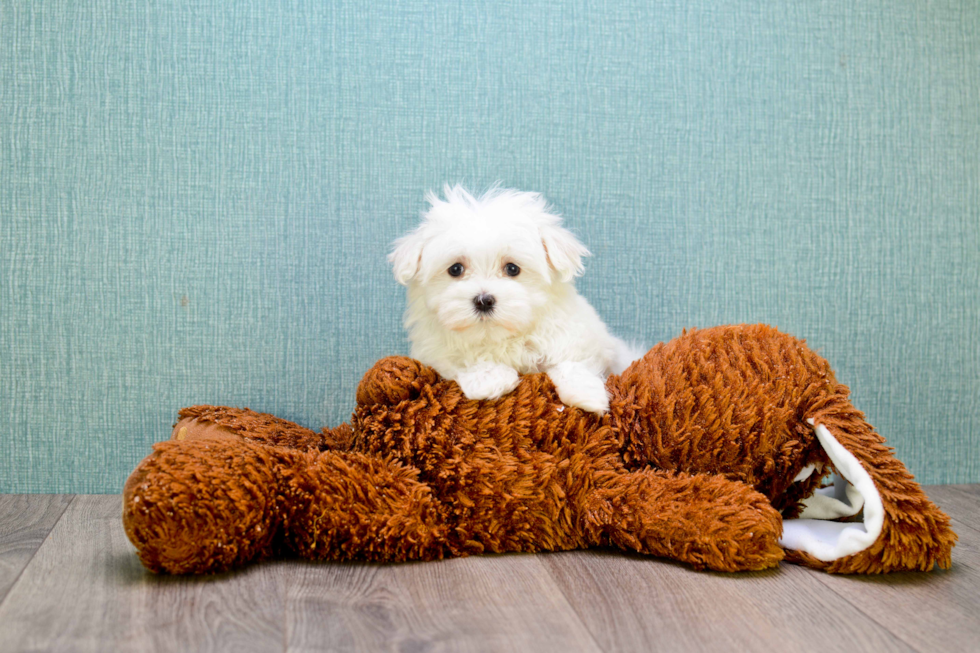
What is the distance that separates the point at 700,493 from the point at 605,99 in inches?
42.1

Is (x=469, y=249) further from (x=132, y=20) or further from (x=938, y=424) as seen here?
(x=938, y=424)

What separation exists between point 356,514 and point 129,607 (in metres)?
0.38

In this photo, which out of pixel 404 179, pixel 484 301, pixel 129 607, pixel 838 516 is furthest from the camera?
pixel 404 179

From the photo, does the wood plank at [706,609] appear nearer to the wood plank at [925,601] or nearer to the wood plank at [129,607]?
the wood plank at [925,601]

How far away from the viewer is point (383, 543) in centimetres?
135

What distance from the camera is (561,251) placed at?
1494mm

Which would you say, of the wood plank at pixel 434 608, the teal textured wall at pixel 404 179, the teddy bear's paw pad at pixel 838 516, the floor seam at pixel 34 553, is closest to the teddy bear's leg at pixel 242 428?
the teal textured wall at pixel 404 179

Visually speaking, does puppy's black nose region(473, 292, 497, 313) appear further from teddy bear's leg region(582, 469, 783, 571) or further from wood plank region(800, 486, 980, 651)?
wood plank region(800, 486, 980, 651)

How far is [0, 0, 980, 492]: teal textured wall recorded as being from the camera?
1855 mm

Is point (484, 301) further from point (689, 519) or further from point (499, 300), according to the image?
point (689, 519)

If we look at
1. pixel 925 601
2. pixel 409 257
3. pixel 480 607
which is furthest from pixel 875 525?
pixel 409 257

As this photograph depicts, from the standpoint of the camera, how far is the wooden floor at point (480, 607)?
1.07m

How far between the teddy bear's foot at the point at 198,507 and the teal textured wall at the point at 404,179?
61cm

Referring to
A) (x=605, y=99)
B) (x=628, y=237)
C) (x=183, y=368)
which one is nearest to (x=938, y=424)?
(x=628, y=237)
